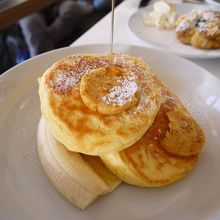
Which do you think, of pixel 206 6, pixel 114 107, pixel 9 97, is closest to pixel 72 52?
pixel 9 97

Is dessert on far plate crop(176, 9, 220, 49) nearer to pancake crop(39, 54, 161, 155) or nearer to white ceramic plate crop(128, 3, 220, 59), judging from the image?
white ceramic plate crop(128, 3, 220, 59)

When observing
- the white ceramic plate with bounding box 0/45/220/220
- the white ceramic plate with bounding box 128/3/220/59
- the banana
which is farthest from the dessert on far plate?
the banana

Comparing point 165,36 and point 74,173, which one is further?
point 165,36

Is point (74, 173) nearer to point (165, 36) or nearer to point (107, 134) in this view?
point (107, 134)

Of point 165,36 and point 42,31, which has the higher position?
point 165,36

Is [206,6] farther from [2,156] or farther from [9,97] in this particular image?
[2,156]

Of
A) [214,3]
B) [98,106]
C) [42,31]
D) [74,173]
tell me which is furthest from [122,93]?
[42,31]

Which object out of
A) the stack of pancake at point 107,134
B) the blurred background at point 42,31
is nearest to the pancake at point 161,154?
the stack of pancake at point 107,134
